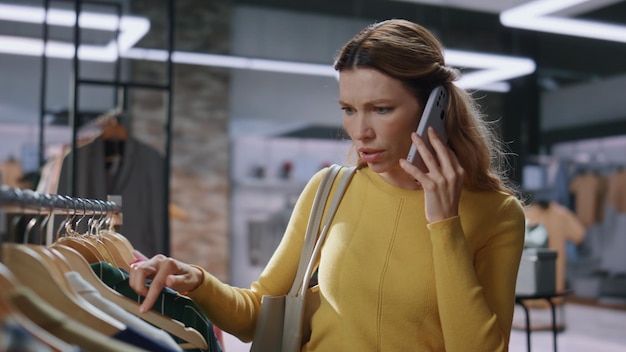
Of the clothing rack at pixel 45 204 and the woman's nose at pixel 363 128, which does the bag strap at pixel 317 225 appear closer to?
the woman's nose at pixel 363 128

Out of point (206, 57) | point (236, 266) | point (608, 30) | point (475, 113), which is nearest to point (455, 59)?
point (608, 30)

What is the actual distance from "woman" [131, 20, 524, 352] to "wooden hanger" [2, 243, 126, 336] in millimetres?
378

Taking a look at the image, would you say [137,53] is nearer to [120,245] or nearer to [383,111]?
[120,245]

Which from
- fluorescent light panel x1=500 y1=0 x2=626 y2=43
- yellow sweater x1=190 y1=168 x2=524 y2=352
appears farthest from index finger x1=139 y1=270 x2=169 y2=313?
fluorescent light panel x1=500 y1=0 x2=626 y2=43

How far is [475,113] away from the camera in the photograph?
1814mm

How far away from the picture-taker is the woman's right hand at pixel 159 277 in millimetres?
1396

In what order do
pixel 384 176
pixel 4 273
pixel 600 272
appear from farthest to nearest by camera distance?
pixel 600 272
pixel 384 176
pixel 4 273

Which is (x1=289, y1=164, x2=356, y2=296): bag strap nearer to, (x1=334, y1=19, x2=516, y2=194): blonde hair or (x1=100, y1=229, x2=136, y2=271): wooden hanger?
(x1=334, y1=19, x2=516, y2=194): blonde hair

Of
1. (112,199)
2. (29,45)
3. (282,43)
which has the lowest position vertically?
(112,199)

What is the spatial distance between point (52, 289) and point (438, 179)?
33.6 inches

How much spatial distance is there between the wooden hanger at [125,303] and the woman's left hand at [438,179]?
1.89 ft

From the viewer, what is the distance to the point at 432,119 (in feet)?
5.29

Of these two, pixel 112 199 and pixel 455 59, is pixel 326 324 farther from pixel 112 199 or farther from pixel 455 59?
pixel 455 59

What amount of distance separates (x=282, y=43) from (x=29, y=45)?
4.29m
